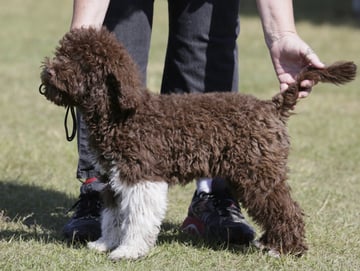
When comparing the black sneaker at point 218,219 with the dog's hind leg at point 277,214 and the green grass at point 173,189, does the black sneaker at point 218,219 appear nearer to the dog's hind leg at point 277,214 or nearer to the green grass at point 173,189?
the green grass at point 173,189

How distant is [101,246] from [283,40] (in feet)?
5.51

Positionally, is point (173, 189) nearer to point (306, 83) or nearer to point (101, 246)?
point (101, 246)

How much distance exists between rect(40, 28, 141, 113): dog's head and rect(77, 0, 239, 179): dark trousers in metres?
0.69

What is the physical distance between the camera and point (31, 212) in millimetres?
5746

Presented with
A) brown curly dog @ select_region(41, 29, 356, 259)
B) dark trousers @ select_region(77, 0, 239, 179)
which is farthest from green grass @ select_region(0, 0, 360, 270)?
dark trousers @ select_region(77, 0, 239, 179)

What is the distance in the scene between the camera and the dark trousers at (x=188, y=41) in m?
5.04

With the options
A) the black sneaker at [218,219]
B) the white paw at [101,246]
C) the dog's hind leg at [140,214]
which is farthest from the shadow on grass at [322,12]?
the dog's hind leg at [140,214]

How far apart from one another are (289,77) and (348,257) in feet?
3.77

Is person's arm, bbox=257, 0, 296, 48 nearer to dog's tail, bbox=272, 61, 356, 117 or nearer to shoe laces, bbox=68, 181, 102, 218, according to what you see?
dog's tail, bbox=272, 61, 356, 117

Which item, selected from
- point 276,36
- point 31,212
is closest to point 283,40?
point 276,36

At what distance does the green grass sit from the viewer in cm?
446

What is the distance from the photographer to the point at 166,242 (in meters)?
4.85

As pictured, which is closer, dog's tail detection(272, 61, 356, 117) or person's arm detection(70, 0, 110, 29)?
dog's tail detection(272, 61, 356, 117)

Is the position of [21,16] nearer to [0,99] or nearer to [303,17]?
[303,17]
